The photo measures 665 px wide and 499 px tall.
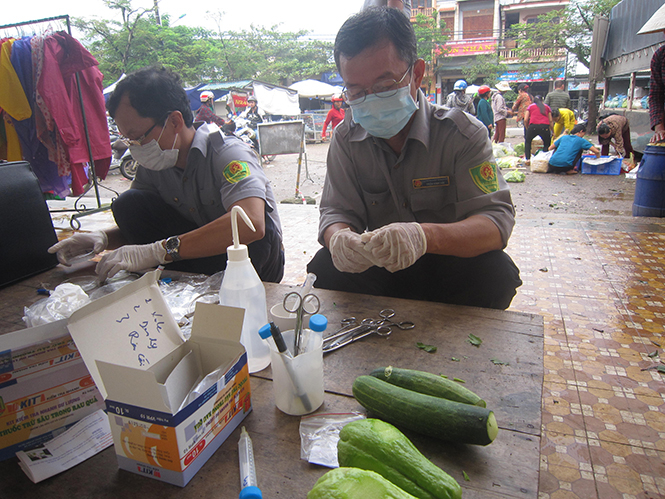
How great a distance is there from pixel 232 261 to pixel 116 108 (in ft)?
4.82

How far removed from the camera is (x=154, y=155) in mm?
2035

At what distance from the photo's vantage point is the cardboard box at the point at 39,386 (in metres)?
0.74

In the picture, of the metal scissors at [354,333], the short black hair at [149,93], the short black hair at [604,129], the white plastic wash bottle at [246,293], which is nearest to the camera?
the white plastic wash bottle at [246,293]

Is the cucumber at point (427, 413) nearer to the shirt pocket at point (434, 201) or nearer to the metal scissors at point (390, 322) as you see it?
the metal scissors at point (390, 322)

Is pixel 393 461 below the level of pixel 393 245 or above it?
below

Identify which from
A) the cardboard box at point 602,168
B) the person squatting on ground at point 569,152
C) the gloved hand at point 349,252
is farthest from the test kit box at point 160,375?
the cardboard box at point 602,168

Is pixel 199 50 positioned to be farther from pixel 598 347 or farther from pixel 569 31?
pixel 598 347

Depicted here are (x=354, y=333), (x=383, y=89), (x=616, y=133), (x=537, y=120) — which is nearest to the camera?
(x=354, y=333)

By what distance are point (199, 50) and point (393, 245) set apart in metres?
24.5

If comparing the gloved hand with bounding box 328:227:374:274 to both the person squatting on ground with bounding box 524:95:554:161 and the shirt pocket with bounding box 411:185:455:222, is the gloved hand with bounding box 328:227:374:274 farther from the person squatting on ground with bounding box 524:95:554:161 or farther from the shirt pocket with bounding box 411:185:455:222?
the person squatting on ground with bounding box 524:95:554:161

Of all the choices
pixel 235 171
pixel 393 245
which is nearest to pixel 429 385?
pixel 393 245

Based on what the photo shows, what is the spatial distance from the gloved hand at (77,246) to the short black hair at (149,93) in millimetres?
631

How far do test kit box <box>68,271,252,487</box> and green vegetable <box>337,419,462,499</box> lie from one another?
9.7 inches

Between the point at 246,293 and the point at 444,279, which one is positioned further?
the point at 444,279
